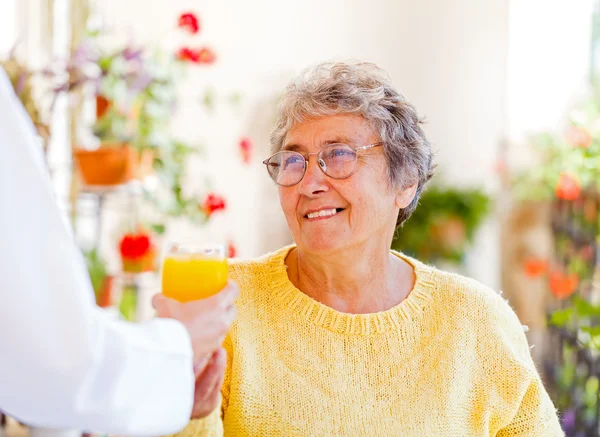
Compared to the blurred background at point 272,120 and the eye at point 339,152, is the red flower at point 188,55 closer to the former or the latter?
the blurred background at point 272,120

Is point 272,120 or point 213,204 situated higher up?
point 272,120

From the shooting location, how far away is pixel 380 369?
69.3 inches

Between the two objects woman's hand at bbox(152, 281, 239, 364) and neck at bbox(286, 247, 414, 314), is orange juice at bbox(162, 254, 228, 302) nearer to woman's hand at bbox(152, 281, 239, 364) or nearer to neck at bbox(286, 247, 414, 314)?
woman's hand at bbox(152, 281, 239, 364)

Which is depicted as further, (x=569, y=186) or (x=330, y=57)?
(x=330, y=57)

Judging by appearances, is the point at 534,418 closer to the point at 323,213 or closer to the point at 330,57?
the point at 323,213

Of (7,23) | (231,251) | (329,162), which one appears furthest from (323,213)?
(7,23)

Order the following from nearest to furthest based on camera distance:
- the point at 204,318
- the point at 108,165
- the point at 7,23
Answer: the point at 204,318
the point at 108,165
the point at 7,23

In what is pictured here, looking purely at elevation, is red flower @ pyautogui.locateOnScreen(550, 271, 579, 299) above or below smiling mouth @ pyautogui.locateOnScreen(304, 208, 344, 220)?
below

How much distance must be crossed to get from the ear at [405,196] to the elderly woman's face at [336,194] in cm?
7

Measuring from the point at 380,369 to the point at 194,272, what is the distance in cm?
57

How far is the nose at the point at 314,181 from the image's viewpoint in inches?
70.9

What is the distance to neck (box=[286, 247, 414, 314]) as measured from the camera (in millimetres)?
1843

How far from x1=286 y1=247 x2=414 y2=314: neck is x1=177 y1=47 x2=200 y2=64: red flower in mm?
1453

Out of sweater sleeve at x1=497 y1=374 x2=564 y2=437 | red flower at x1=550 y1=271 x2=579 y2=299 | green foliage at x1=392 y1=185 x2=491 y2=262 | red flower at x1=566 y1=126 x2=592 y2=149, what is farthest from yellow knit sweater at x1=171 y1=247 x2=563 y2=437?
green foliage at x1=392 y1=185 x2=491 y2=262
